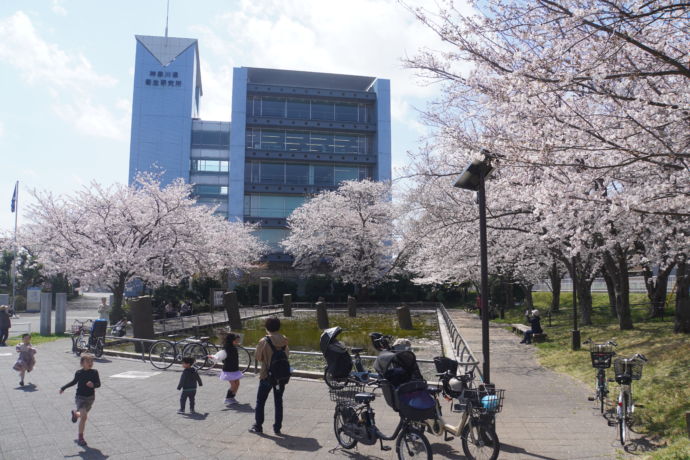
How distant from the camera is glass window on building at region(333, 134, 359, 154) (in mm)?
66750

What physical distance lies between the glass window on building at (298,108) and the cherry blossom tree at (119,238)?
39.5 m

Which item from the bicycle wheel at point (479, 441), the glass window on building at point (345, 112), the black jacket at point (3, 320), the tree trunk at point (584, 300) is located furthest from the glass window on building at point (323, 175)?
the bicycle wheel at point (479, 441)

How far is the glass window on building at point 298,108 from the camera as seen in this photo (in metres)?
66.2

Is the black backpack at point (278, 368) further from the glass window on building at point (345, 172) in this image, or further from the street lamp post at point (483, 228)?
the glass window on building at point (345, 172)

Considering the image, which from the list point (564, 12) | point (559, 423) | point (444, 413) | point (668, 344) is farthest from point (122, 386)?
point (668, 344)

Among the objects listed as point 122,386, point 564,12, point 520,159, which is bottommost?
point 122,386

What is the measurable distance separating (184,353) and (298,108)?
5718 centimetres

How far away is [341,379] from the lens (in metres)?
6.98

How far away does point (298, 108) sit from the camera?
218 ft

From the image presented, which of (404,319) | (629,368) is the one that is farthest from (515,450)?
(404,319)

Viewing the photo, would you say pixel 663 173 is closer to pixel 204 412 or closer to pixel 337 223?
pixel 204 412

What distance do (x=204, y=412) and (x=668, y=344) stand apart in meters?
11.3

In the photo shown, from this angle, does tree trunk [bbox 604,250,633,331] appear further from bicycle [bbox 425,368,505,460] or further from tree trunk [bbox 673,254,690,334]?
bicycle [bbox 425,368,505,460]

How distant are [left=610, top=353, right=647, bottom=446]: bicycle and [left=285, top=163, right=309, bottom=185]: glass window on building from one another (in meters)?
58.3
